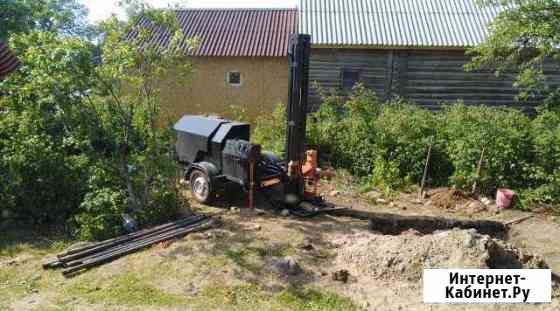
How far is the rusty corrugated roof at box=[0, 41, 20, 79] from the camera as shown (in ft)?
23.8

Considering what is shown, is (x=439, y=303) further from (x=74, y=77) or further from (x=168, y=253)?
(x=74, y=77)

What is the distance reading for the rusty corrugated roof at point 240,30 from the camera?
50.6 feet

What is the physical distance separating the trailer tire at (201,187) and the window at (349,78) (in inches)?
344

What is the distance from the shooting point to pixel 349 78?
50.2 ft

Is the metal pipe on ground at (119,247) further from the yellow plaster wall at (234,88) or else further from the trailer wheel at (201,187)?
the yellow plaster wall at (234,88)

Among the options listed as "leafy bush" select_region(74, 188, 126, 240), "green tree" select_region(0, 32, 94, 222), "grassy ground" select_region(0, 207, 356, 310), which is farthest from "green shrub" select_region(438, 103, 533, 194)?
"green tree" select_region(0, 32, 94, 222)

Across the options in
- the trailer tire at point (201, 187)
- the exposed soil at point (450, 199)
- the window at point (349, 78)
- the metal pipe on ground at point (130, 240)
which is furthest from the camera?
the window at point (349, 78)

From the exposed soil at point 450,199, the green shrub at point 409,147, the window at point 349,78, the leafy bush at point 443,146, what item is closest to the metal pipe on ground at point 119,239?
the leafy bush at point 443,146

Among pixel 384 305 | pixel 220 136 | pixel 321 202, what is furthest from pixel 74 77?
pixel 384 305

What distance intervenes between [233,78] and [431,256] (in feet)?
38.7

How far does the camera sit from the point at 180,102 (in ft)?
51.4

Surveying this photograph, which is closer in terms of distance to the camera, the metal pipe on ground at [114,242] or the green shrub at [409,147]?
the metal pipe on ground at [114,242]

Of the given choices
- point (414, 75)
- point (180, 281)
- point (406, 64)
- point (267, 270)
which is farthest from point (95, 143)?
point (414, 75)

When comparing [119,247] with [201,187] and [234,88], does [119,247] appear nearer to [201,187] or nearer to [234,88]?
[201,187]
